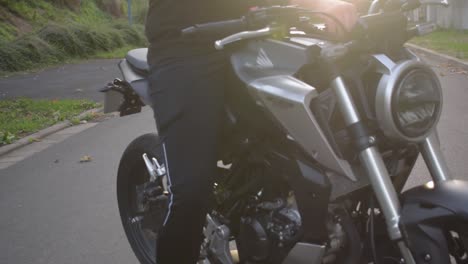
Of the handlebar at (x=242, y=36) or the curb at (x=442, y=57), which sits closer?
the handlebar at (x=242, y=36)

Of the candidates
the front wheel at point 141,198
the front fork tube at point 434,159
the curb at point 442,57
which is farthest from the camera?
the curb at point 442,57

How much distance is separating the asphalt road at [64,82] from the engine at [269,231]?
372 inches

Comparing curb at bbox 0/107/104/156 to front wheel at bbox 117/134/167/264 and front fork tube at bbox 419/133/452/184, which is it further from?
front fork tube at bbox 419/133/452/184

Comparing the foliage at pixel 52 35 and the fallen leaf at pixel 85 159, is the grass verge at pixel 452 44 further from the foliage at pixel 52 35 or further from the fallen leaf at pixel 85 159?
the foliage at pixel 52 35

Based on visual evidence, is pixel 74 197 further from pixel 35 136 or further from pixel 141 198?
pixel 35 136

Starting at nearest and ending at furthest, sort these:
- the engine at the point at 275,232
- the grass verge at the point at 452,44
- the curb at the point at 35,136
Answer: the engine at the point at 275,232, the curb at the point at 35,136, the grass verge at the point at 452,44

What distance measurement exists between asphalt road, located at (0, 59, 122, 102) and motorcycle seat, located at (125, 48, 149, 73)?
27.2 feet

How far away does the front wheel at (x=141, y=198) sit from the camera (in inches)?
140

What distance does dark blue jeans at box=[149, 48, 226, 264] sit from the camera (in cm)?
278

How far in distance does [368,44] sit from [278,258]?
95cm

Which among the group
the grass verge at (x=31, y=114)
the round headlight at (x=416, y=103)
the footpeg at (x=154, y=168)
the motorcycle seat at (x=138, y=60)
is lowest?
the grass verge at (x=31, y=114)

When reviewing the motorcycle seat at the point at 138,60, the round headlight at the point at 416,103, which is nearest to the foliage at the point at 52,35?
the motorcycle seat at the point at 138,60

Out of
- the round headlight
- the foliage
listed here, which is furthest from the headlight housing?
the foliage

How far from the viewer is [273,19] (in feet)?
7.68
